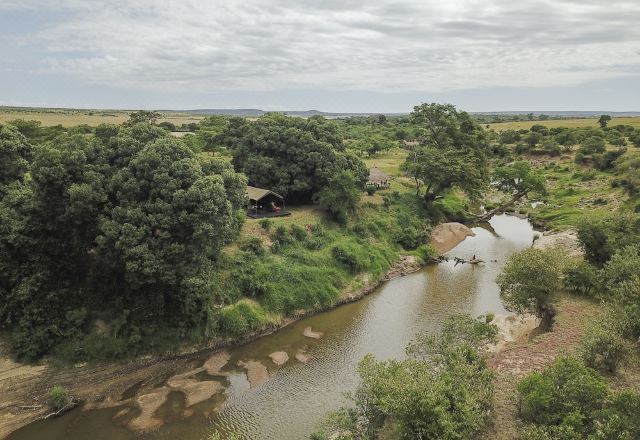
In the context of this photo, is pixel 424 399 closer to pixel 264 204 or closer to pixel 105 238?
pixel 105 238

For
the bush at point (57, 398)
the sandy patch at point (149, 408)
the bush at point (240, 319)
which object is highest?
the bush at point (240, 319)

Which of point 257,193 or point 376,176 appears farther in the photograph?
point 376,176

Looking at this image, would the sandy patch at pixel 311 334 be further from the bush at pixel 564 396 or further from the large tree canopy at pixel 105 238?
the bush at pixel 564 396

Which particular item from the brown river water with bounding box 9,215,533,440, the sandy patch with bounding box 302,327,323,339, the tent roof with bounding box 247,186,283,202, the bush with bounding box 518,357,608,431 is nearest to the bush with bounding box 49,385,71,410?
the brown river water with bounding box 9,215,533,440

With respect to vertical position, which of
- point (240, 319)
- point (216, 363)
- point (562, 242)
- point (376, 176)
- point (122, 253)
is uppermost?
point (376, 176)

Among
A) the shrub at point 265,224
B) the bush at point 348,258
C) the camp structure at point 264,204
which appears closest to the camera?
the shrub at point 265,224

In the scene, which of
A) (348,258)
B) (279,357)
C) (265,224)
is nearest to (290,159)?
(265,224)

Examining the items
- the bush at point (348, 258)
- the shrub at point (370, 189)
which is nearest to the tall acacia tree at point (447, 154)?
the shrub at point (370, 189)
